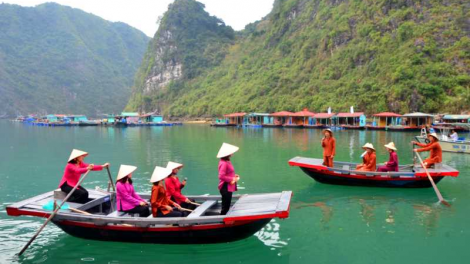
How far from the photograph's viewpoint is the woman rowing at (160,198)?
842cm

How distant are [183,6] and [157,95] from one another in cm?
4443

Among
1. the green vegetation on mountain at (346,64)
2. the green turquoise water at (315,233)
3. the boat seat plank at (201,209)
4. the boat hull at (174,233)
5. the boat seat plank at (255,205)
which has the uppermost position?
the green vegetation on mountain at (346,64)

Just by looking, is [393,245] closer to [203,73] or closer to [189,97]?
[189,97]

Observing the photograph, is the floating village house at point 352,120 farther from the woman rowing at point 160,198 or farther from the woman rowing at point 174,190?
the woman rowing at point 160,198

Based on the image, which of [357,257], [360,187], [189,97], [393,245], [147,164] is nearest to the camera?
[357,257]

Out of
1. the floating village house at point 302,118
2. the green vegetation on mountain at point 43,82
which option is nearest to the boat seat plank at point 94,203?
the floating village house at point 302,118

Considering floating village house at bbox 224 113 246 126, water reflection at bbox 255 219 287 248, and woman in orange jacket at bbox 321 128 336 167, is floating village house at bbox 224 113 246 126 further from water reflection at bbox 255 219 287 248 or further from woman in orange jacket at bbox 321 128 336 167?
water reflection at bbox 255 219 287 248

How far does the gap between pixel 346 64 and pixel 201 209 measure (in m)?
78.0

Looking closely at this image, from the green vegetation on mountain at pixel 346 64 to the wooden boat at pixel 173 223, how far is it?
5806cm

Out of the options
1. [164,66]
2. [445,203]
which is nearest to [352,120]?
[445,203]

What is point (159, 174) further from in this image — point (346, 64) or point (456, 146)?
point (346, 64)

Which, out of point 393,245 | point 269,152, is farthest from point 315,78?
point 393,245

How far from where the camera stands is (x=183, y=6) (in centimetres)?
15362

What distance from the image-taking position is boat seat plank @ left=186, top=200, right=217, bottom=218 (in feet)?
27.9
